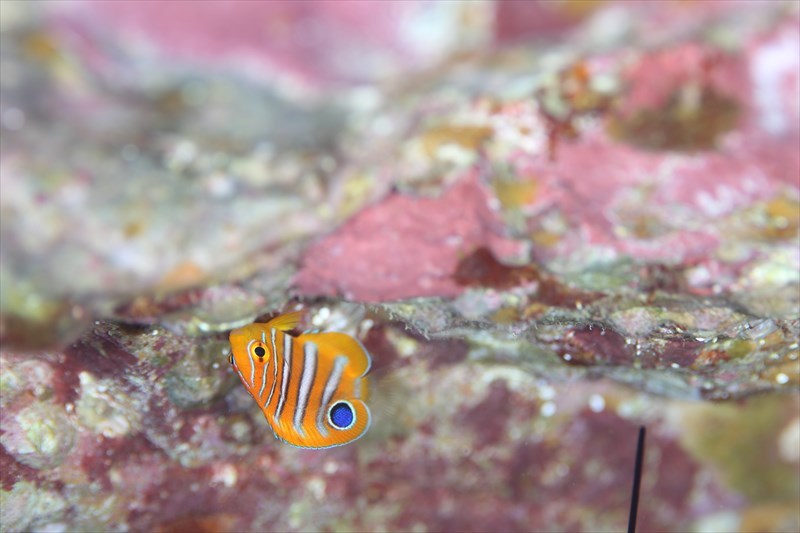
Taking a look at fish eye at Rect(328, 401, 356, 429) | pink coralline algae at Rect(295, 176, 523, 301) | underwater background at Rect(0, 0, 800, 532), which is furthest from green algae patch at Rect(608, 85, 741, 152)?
fish eye at Rect(328, 401, 356, 429)

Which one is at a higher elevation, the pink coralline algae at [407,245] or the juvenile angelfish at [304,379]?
the pink coralline algae at [407,245]

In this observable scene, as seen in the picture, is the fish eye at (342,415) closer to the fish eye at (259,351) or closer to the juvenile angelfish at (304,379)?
the juvenile angelfish at (304,379)

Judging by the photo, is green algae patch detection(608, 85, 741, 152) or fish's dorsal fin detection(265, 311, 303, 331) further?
fish's dorsal fin detection(265, 311, 303, 331)

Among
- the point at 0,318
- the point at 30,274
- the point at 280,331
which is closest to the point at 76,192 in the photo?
the point at 30,274

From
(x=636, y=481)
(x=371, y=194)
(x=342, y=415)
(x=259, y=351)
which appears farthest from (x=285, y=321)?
(x=636, y=481)

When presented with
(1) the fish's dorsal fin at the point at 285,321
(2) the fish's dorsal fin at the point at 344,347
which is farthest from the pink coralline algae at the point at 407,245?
(2) the fish's dorsal fin at the point at 344,347

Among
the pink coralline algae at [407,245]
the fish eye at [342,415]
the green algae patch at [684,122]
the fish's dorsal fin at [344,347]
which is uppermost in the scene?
the green algae patch at [684,122]

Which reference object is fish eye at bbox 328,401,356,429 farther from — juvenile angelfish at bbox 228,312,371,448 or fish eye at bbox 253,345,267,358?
fish eye at bbox 253,345,267,358
